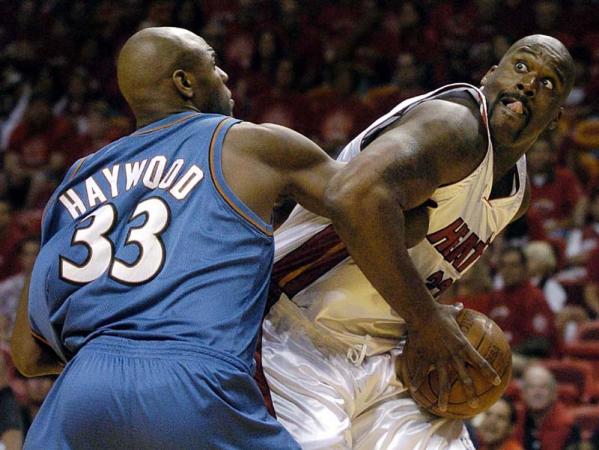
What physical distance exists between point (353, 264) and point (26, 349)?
986 mm

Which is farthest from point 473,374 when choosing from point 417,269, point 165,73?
point 165,73

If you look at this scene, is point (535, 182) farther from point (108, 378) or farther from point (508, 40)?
point (108, 378)

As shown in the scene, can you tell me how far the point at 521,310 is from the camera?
7.15 metres

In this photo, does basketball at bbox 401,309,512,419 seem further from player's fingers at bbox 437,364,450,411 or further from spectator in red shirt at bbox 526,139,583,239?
spectator in red shirt at bbox 526,139,583,239

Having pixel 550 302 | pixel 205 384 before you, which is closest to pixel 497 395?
pixel 205 384

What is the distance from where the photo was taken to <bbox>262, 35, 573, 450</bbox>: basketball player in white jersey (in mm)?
3078

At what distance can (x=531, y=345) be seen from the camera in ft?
22.9

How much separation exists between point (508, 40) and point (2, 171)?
4.68 meters

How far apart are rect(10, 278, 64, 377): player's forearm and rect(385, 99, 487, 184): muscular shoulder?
43.7 inches

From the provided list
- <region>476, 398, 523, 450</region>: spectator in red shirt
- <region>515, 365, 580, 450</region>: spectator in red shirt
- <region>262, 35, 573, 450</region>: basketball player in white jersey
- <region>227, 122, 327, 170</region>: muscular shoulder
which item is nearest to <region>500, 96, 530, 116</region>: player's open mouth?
<region>262, 35, 573, 450</region>: basketball player in white jersey

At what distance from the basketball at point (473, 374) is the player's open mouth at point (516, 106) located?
0.61 meters

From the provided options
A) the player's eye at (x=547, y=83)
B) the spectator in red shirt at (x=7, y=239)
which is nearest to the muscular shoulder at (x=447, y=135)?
the player's eye at (x=547, y=83)

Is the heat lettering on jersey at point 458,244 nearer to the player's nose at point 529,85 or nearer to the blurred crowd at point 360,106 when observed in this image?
the player's nose at point 529,85

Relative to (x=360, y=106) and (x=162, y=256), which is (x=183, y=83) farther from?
(x=360, y=106)
